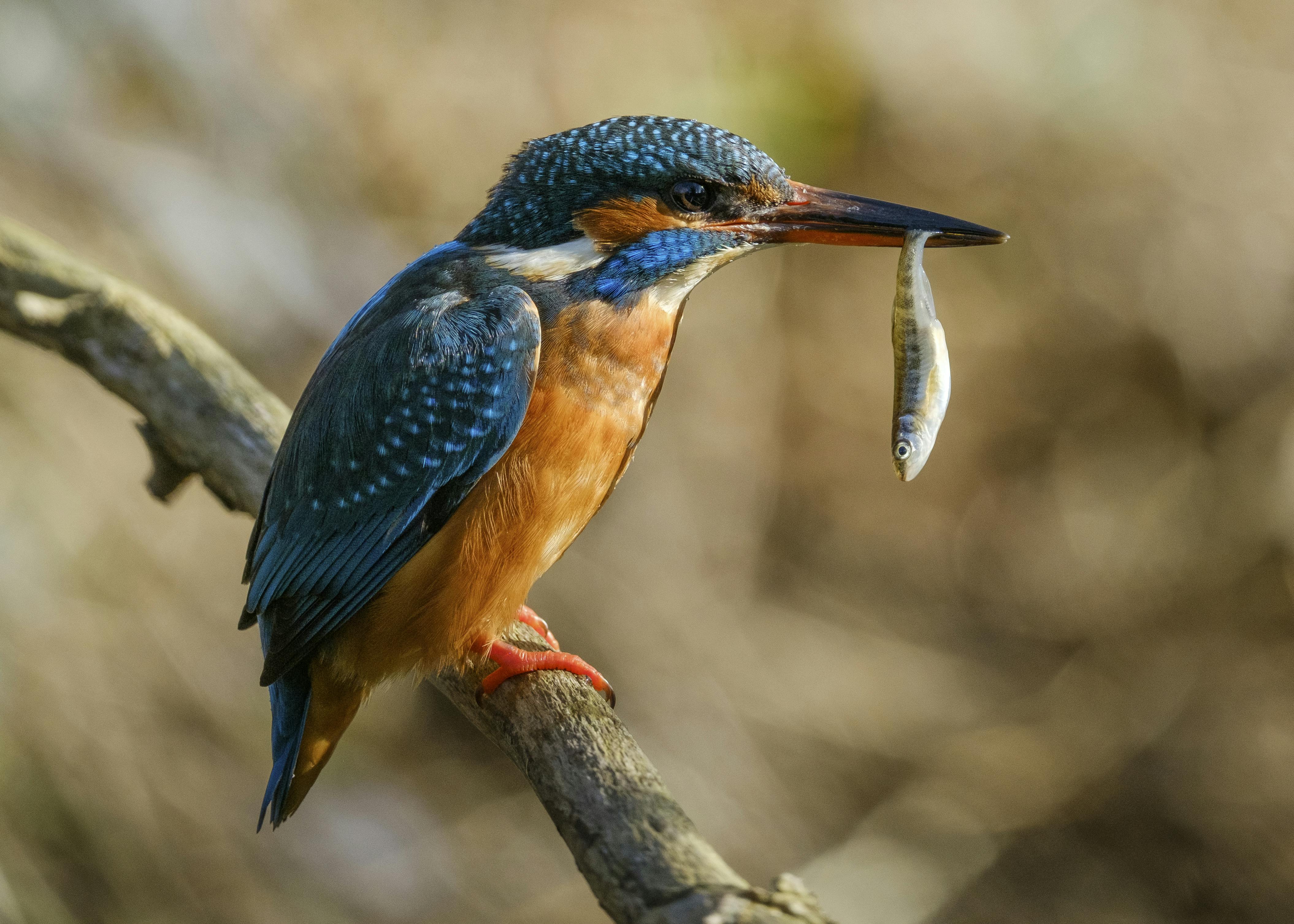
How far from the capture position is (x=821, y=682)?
180 inches

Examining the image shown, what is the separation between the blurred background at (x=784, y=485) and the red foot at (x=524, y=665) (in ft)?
5.86

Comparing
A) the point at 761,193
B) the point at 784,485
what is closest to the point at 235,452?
the point at 761,193

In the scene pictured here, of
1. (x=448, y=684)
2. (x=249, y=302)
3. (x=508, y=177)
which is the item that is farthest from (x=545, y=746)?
(x=249, y=302)

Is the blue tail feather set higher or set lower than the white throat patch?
lower

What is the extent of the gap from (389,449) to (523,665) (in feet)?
1.53

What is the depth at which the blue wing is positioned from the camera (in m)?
1.97

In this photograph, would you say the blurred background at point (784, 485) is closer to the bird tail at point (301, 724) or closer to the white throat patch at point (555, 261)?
the bird tail at point (301, 724)

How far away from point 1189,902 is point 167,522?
156 inches

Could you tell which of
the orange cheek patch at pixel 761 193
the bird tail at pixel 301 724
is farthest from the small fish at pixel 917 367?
the bird tail at pixel 301 724

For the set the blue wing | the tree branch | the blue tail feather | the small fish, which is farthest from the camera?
the blue tail feather

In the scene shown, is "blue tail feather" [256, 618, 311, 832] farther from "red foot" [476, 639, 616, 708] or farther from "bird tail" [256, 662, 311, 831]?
"red foot" [476, 639, 616, 708]

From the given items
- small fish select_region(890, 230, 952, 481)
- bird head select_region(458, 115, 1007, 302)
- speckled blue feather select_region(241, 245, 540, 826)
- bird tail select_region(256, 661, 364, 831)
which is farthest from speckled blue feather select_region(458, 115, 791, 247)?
bird tail select_region(256, 661, 364, 831)

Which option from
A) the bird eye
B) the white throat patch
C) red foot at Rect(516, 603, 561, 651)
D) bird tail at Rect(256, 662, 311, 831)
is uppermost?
the bird eye

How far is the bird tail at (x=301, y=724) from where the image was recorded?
2152 mm
